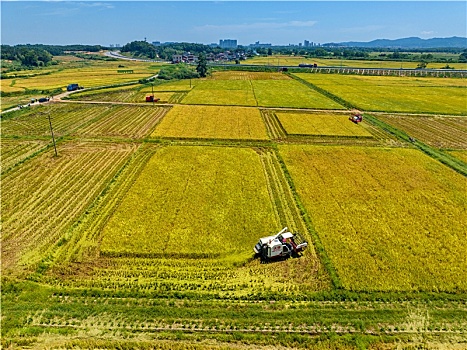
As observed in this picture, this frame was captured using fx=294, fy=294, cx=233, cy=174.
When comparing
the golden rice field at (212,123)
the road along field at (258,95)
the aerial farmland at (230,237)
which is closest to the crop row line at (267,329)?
the aerial farmland at (230,237)

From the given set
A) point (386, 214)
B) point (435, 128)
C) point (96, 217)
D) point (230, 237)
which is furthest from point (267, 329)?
point (435, 128)

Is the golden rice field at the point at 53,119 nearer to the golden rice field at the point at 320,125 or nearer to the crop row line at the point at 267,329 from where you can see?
the crop row line at the point at 267,329

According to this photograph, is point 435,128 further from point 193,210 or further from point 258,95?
point 193,210

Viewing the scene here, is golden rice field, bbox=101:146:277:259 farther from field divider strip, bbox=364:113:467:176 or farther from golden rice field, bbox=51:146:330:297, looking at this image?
field divider strip, bbox=364:113:467:176

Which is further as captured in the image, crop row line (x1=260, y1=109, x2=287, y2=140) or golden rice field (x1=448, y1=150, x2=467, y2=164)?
crop row line (x1=260, y1=109, x2=287, y2=140)

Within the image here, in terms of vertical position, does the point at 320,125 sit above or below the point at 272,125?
above

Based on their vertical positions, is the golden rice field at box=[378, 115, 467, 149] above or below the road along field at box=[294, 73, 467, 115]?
below

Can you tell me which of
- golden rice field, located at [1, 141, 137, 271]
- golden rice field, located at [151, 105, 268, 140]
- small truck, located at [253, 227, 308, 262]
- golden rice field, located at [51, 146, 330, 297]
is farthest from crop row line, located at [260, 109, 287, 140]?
small truck, located at [253, 227, 308, 262]
